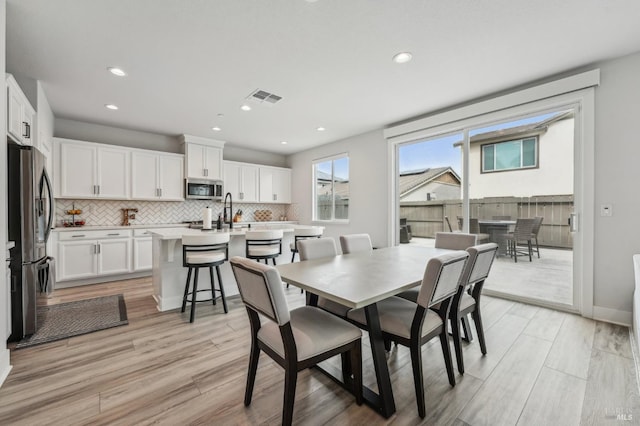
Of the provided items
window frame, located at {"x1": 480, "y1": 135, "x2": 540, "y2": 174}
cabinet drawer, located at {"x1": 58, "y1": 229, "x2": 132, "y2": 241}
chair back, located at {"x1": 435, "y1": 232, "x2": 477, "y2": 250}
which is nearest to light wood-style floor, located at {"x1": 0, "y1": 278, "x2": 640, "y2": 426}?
chair back, located at {"x1": 435, "y1": 232, "x2": 477, "y2": 250}

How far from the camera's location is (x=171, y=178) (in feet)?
16.4

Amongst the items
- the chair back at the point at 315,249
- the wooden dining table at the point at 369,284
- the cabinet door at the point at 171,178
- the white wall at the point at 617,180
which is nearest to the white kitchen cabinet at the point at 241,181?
the cabinet door at the point at 171,178

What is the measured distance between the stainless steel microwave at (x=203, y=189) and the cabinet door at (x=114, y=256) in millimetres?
1286

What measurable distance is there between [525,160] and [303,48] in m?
2.94

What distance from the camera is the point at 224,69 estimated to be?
2.77m

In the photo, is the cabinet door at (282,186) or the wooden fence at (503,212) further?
the cabinet door at (282,186)

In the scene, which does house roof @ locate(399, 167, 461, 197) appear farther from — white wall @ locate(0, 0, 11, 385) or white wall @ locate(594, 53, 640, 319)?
white wall @ locate(0, 0, 11, 385)

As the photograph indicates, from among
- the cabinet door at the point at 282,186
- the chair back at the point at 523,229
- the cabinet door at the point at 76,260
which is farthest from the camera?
the cabinet door at the point at 282,186

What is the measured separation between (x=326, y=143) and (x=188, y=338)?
14.5 ft

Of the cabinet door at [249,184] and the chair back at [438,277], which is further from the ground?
the cabinet door at [249,184]

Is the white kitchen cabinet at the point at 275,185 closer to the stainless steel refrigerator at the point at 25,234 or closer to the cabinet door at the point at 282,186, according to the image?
the cabinet door at the point at 282,186

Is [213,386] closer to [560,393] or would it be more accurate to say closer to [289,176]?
[560,393]

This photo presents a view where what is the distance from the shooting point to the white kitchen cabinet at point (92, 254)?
153 inches

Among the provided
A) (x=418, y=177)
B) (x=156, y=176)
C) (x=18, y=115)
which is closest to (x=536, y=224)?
(x=418, y=177)
